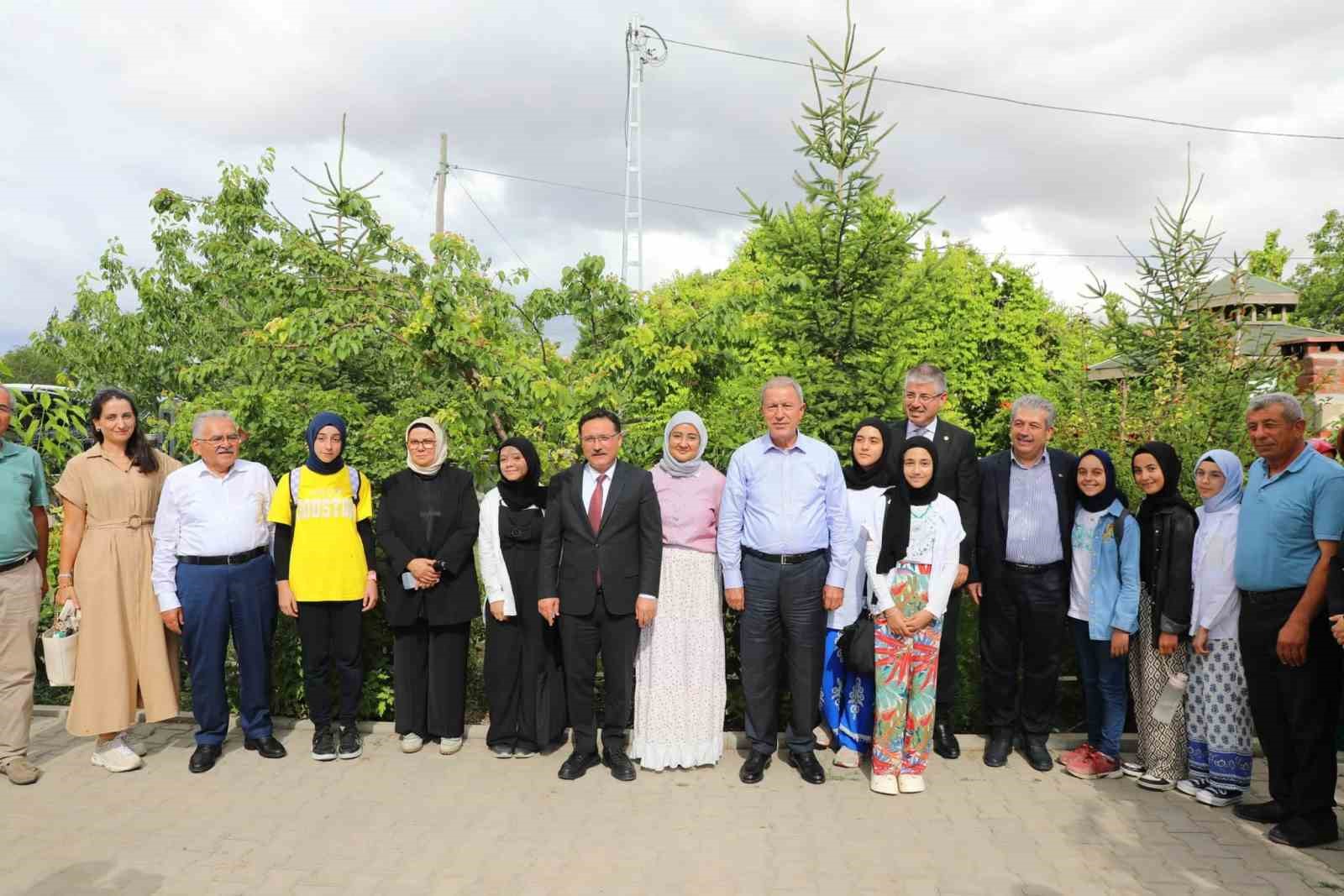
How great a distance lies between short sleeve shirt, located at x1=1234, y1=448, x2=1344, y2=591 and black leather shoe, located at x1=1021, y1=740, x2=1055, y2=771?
1455mm

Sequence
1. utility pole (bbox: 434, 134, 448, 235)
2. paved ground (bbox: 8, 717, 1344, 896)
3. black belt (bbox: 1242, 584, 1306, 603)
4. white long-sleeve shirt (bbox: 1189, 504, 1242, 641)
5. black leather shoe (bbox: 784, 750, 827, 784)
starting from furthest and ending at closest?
utility pole (bbox: 434, 134, 448, 235) < black leather shoe (bbox: 784, 750, 827, 784) < white long-sleeve shirt (bbox: 1189, 504, 1242, 641) < black belt (bbox: 1242, 584, 1306, 603) < paved ground (bbox: 8, 717, 1344, 896)

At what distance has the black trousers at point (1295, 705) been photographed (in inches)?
163

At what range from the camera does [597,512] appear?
4.97m

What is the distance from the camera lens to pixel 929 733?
473 cm

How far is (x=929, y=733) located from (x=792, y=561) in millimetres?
1162

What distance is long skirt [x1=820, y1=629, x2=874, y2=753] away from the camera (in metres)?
5.11

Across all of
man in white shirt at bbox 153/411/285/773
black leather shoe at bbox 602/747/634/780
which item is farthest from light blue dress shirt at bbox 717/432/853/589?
man in white shirt at bbox 153/411/285/773

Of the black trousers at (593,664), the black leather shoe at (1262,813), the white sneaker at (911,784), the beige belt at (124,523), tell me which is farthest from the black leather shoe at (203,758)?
the black leather shoe at (1262,813)

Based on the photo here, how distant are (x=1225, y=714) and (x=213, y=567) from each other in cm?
553

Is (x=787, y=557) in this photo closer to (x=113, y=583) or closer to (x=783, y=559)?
(x=783, y=559)

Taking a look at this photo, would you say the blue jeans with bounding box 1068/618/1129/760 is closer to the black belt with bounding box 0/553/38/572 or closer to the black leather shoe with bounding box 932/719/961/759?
the black leather shoe with bounding box 932/719/961/759

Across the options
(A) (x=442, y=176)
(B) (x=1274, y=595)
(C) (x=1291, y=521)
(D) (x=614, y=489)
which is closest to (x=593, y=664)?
(D) (x=614, y=489)

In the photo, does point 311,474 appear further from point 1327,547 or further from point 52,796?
point 1327,547

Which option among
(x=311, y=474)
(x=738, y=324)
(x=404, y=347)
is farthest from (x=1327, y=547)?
(x=404, y=347)
